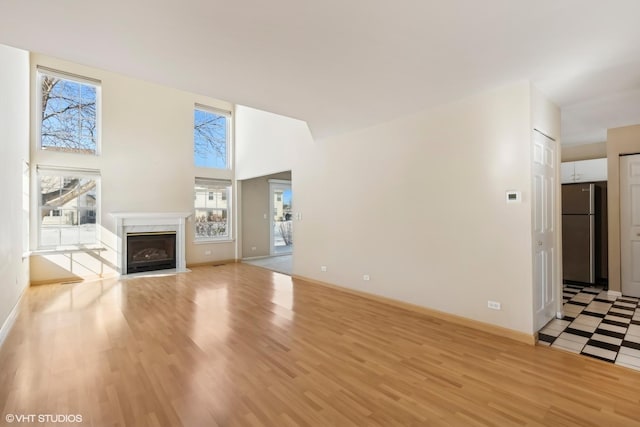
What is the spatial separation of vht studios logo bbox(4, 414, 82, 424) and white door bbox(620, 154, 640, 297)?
6.59 m

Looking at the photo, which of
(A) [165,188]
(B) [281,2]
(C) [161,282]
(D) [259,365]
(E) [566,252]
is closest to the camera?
(B) [281,2]

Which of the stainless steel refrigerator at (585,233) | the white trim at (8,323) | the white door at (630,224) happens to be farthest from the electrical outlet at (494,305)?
the white trim at (8,323)

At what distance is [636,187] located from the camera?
4.30 meters

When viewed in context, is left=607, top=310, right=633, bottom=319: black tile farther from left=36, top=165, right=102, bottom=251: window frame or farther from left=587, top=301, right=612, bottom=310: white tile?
left=36, top=165, right=102, bottom=251: window frame

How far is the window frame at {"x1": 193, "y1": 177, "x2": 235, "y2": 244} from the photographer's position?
7551 millimetres

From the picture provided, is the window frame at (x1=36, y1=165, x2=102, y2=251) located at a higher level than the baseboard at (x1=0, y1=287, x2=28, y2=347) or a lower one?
higher

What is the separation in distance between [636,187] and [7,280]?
8.49 m

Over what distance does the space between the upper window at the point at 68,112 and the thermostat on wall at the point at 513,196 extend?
7.44m

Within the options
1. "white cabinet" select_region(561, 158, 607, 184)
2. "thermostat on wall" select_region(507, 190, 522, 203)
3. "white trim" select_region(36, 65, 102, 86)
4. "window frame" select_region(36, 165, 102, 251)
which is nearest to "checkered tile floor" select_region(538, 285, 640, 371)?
"thermostat on wall" select_region(507, 190, 522, 203)

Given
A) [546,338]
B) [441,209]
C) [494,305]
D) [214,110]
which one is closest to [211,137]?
[214,110]

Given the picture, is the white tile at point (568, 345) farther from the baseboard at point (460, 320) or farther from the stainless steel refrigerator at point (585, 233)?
the stainless steel refrigerator at point (585, 233)

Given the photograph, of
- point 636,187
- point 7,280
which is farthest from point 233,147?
point 636,187

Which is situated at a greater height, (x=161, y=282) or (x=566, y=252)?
(x=566, y=252)

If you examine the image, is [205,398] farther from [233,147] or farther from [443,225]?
[233,147]
